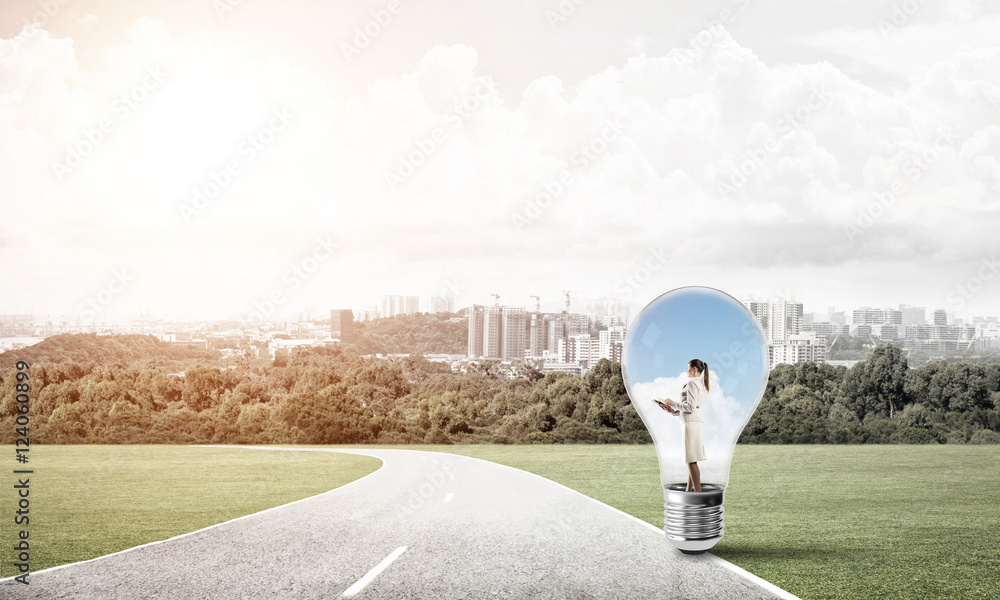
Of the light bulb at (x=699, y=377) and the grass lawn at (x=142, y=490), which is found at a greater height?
the light bulb at (x=699, y=377)

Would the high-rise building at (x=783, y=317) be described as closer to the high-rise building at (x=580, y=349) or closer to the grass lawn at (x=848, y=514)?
the high-rise building at (x=580, y=349)

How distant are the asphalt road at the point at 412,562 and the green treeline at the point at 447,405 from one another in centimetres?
2741

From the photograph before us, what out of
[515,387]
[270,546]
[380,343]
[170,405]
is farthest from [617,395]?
[270,546]

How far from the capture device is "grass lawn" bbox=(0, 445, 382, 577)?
11148 millimetres

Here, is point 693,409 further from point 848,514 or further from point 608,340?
point 608,340

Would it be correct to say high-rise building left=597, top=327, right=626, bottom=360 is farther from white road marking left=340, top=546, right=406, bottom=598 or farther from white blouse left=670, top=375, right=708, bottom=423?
white blouse left=670, top=375, right=708, bottom=423

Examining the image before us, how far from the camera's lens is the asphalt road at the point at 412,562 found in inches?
277

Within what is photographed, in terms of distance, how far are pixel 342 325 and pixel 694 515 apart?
4921 cm

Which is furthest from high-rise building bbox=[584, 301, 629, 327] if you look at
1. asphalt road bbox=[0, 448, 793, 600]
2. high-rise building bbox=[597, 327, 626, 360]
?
asphalt road bbox=[0, 448, 793, 600]

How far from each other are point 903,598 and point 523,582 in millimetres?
3593

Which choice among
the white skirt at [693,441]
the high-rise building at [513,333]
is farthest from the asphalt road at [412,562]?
the high-rise building at [513,333]

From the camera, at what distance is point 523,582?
7434mm

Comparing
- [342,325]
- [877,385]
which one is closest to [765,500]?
[877,385]

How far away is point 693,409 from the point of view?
24.0ft
